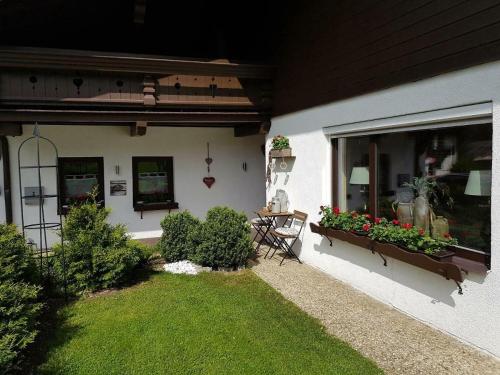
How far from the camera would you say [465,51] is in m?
3.30

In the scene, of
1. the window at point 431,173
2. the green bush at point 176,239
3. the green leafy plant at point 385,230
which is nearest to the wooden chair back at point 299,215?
the green leafy plant at point 385,230

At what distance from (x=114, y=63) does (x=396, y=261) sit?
5378 mm

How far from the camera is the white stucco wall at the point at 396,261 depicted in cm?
315

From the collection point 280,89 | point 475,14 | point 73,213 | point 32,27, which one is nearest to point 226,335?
point 73,213

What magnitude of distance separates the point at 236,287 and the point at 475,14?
427 centimetres

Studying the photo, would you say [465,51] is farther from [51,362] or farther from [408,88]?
[51,362]

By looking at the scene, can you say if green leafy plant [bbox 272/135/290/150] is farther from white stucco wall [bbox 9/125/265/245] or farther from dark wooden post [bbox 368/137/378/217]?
white stucco wall [bbox 9/125/265/245]

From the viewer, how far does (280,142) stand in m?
6.63

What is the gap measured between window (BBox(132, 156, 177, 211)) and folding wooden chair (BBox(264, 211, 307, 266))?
2.83m

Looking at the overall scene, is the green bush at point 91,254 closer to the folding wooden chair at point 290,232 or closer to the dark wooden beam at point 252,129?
the folding wooden chair at point 290,232

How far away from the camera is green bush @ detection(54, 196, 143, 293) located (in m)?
4.86

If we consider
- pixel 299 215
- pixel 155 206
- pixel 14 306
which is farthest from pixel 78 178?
pixel 299 215

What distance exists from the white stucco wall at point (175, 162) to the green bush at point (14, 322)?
4.40 meters

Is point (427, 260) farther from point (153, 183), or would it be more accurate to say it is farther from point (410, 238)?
point (153, 183)
